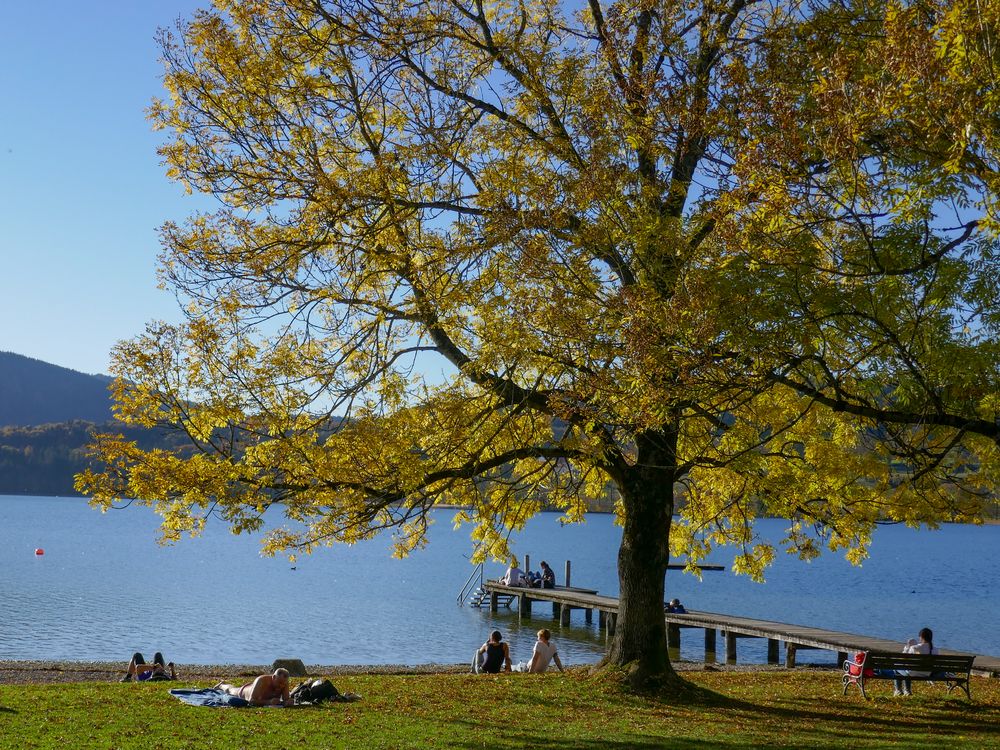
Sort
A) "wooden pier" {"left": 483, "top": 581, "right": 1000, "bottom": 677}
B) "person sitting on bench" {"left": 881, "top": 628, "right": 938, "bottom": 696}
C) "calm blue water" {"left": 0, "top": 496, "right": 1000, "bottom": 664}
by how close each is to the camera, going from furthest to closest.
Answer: "calm blue water" {"left": 0, "top": 496, "right": 1000, "bottom": 664}, "wooden pier" {"left": 483, "top": 581, "right": 1000, "bottom": 677}, "person sitting on bench" {"left": 881, "top": 628, "right": 938, "bottom": 696}

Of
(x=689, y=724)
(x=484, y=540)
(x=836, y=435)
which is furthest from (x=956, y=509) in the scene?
(x=484, y=540)

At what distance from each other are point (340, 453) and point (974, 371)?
8.00 m

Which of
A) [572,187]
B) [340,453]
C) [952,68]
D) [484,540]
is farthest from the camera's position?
[484,540]

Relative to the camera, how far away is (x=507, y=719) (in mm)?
12766

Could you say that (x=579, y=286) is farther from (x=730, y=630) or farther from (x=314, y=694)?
(x=730, y=630)

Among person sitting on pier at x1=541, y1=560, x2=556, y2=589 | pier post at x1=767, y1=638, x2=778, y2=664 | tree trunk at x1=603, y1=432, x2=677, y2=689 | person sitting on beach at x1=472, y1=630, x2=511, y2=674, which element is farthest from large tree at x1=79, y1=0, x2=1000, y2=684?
person sitting on pier at x1=541, y1=560, x2=556, y2=589

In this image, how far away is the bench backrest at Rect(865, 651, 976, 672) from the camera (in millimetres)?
15930

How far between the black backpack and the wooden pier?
745cm

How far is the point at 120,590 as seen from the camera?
5300 cm

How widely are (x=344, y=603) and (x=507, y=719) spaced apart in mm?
38318

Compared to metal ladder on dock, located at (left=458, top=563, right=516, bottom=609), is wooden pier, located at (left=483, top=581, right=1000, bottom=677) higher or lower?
lower

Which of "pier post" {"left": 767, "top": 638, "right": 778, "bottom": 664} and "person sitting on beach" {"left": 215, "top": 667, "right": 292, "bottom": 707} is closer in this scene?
"person sitting on beach" {"left": 215, "top": 667, "right": 292, "bottom": 707}

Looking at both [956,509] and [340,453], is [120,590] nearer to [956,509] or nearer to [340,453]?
[340,453]

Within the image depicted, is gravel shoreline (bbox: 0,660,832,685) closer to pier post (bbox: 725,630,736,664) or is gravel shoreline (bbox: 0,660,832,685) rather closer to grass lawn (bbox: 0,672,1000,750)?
grass lawn (bbox: 0,672,1000,750)
